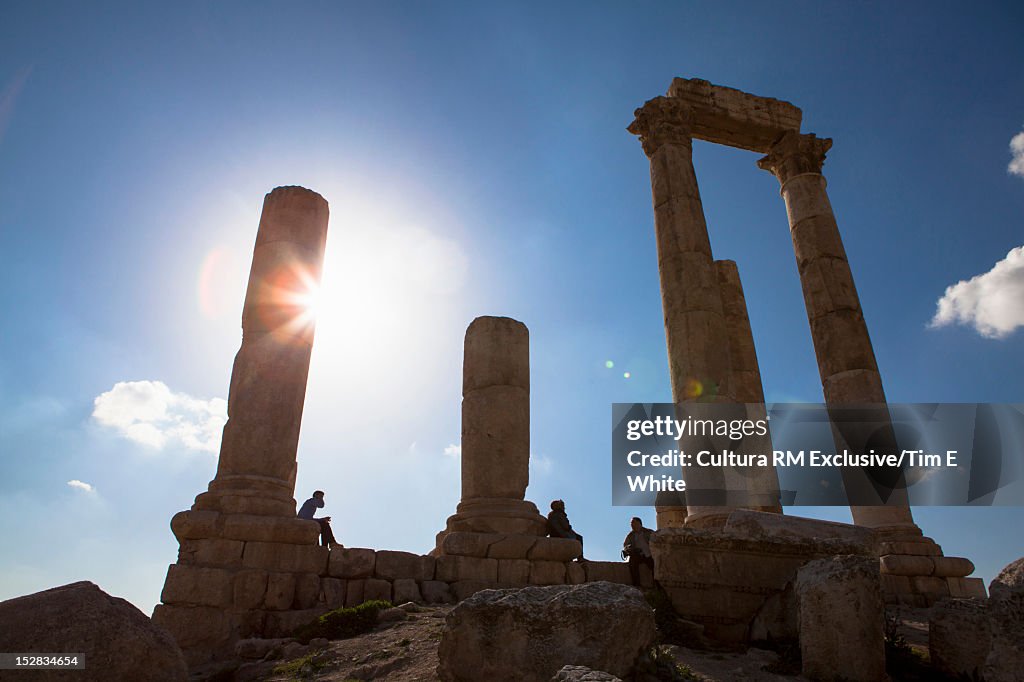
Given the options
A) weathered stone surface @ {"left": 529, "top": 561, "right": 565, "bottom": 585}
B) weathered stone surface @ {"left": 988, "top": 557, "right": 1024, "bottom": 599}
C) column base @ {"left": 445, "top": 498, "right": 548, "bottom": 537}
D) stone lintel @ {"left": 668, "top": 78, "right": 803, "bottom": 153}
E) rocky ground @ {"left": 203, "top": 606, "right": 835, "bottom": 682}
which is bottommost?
rocky ground @ {"left": 203, "top": 606, "right": 835, "bottom": 682}

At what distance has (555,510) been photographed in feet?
38.7

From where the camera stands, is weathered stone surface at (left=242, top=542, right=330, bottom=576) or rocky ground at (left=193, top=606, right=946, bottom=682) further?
weathered stone surface at (left=242, top=542, right=330, bottom=576)

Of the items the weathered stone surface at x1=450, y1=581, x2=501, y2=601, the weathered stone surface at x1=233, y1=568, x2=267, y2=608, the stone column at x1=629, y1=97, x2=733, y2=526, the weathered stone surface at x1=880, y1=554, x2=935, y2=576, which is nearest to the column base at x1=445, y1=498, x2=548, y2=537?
the weathered stone surface at x1=450, y1=581, x2=501, y2=601

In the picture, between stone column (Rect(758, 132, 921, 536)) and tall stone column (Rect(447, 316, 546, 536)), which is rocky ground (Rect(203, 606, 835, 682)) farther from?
stone column (Rect(758, 132, 921, 536))

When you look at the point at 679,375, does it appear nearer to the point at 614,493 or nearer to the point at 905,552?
the point at 614,493

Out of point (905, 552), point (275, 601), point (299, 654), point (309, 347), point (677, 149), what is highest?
point (677, 149)

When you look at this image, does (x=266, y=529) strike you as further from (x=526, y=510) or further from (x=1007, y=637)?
(x=1007, y=637)

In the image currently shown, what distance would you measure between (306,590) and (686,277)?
9941mm

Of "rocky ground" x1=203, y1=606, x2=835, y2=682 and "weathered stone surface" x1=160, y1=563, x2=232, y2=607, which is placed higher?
"weathered stone surface" x1=160, y1=563, x2=232, y2=607

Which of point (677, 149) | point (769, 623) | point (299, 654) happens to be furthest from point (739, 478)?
point (299, 654)

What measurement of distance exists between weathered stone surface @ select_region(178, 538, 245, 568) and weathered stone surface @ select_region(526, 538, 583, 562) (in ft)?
13.9

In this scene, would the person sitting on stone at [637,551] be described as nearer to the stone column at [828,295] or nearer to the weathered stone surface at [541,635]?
the weathered stone surface at [541,635]

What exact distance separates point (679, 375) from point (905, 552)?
18.6 ft

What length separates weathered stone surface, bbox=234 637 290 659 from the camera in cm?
743
